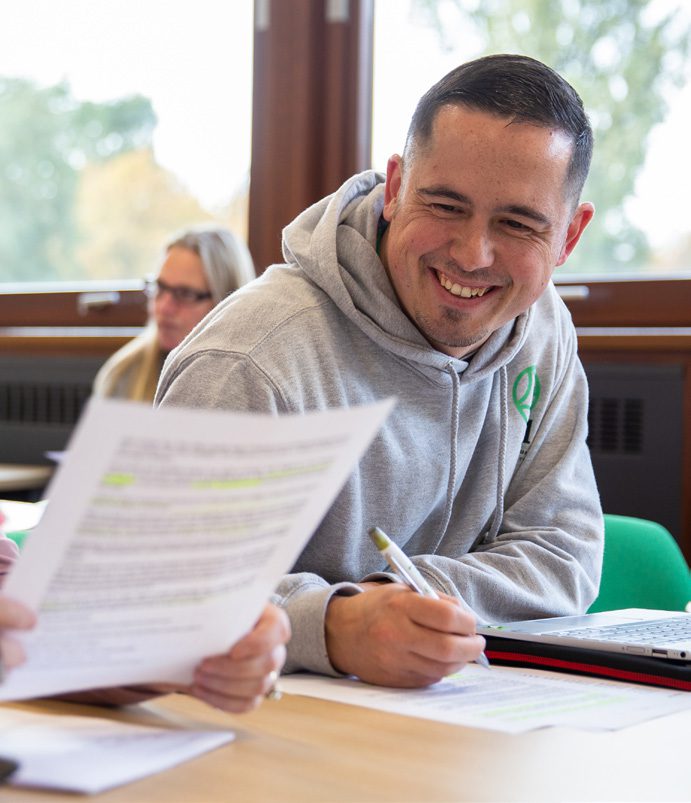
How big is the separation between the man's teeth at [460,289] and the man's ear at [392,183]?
0.44 feet

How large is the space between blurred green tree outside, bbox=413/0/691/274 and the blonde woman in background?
112 centimetres

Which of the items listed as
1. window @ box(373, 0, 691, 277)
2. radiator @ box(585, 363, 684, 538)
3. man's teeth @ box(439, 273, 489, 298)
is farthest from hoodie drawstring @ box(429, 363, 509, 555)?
window @ box(373, 0, 691, 277)

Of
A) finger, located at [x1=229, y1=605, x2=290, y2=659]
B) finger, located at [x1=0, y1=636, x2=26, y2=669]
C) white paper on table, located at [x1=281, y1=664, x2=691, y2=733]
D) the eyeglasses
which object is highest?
finger, located at [x1=0, y1=636, x2=26, y2=669]

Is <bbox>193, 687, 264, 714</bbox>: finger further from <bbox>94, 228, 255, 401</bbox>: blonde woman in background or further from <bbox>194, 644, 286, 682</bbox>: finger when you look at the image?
<bbox>94, 228, 255, 401</bbox>: blonde woman in background

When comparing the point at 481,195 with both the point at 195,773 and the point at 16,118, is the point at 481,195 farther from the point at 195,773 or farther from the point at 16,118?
the point at 16,118

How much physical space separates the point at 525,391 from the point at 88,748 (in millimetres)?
1029

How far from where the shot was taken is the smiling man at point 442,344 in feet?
4.59

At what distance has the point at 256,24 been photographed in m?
3.85

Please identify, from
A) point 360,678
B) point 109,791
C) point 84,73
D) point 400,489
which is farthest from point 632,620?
point 84,73

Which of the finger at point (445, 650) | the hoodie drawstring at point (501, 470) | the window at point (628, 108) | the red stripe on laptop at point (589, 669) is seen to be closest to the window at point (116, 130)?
the window at point (628, 108)

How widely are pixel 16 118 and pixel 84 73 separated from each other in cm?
39

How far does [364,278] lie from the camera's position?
1513mm

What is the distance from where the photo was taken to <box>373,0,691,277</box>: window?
3201 millimetres

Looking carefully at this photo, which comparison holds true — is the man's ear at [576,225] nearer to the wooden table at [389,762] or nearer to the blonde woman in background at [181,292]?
the wooden table at [389,762]
